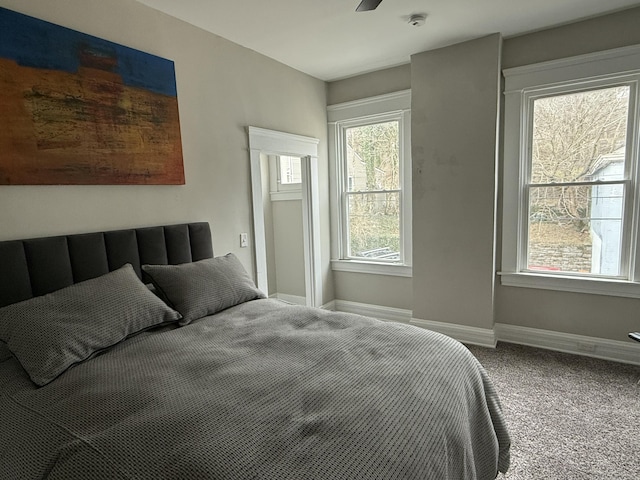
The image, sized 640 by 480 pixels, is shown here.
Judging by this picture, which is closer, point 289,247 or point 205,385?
point 205,385

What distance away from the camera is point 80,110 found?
6.77 ft

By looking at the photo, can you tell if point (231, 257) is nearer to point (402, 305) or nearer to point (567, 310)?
point (402, 305)

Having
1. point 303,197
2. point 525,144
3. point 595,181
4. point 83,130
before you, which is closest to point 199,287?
point 83,130

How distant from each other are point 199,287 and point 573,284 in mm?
3026

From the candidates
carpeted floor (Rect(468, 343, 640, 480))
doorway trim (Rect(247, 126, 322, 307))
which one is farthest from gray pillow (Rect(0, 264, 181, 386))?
carpeted floor (Rect(468, 343, 640, 480))

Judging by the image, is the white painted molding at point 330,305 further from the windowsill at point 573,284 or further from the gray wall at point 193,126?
the windowsill at point 573,284

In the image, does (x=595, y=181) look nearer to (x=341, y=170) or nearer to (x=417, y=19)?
(x=417, y=19)

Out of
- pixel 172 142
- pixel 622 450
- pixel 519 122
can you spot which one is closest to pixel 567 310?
pixel 622 450

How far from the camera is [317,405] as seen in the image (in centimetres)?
118

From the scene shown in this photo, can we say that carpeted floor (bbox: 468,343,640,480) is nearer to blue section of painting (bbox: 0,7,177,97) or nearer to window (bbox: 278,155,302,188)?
window (bbox: 278,155,302,188)

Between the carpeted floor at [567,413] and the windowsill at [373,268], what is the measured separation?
3.55 ft

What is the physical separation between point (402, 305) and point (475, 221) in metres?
1.25

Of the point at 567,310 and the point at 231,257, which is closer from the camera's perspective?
the point at 231,257

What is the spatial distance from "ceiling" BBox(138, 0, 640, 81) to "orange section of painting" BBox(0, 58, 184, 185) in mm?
700
